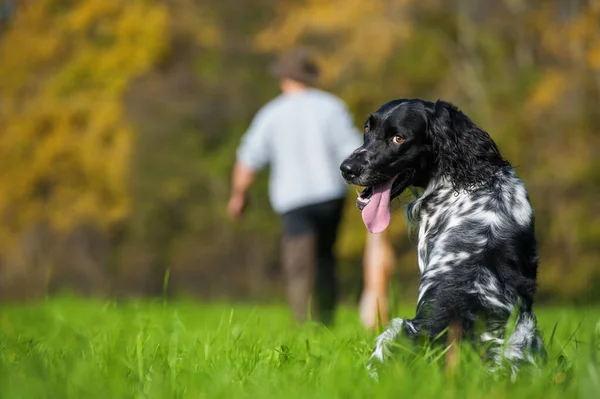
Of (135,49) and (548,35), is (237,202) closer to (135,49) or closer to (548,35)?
(548,35)

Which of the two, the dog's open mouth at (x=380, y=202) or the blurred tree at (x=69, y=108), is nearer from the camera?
the dog's open mouth at (x=380, y=202)

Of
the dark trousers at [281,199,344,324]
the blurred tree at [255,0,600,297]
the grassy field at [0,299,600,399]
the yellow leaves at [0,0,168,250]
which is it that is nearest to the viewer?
the grassy field at [0,299,600,399]

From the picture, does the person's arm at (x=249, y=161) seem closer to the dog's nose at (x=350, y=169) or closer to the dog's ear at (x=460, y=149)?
the dog's nose at (x=350, y=169)

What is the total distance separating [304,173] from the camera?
7.66 metres

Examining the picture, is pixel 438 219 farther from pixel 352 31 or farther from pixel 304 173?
pixel 352 31

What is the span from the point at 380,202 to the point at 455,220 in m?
0.59

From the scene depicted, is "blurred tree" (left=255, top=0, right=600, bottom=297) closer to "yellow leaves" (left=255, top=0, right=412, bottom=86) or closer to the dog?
"yellow leaves" (left=255, top=0, right=412, bottom=86)

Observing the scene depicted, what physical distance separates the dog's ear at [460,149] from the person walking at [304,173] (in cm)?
365

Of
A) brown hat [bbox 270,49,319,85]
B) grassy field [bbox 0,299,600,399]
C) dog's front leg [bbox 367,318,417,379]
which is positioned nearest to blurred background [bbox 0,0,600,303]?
brown hat [bbox 270,49,319,85]

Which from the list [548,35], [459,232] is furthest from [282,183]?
[548,35]

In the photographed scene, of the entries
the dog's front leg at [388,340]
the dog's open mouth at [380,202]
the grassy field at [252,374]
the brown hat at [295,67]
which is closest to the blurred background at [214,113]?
the brown hat at [295,67]

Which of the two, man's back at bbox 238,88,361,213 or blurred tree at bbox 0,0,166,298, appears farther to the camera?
blurred tree at bbox 0,0,166,298

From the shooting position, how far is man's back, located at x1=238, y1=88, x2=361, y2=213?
25.0ft

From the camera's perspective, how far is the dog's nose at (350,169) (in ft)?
12.9
